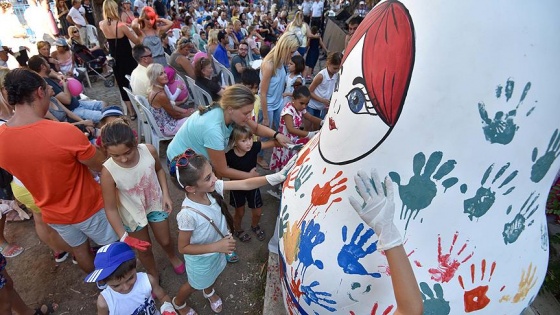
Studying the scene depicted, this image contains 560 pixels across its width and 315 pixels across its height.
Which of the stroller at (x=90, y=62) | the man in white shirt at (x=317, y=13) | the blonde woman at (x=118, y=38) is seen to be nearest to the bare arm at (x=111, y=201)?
the blonde woman at (x=118, y=38)

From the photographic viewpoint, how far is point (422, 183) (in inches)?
52.9

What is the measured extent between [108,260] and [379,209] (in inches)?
57.5

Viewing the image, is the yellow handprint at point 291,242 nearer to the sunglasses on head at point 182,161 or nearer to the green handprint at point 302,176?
the green handprint at point 302,176

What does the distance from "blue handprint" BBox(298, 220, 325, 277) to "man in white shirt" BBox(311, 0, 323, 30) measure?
12.3 m

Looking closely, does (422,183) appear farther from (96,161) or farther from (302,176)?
(96,161)

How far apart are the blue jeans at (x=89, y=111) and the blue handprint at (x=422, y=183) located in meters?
4.30

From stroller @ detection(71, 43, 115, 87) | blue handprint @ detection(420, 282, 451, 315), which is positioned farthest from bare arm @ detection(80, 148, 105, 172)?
stroller @ detection(71, 43, 115, 87)

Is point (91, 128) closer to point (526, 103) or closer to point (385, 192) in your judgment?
point (385, 192)

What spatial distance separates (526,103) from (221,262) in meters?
2.21

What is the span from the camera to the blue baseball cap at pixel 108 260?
1.78 metres

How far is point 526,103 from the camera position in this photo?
1235mm

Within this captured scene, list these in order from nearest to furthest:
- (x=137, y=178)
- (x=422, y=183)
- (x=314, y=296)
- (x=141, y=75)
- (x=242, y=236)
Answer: (x=422, y=183) → (x=314, y=296) → (x=137, y=178) → (x=242, y=236) → (x=141, y=75)

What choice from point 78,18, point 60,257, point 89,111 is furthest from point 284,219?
point 78,18

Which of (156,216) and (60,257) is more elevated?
(156,216)
